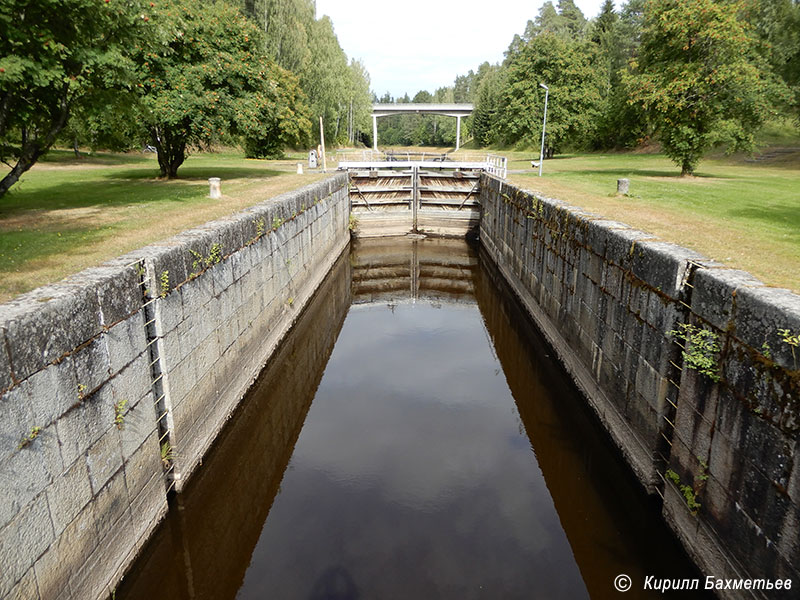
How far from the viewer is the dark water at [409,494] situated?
5.25 m

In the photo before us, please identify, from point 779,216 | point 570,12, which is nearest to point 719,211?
point 779,216

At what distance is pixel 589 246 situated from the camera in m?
8.47

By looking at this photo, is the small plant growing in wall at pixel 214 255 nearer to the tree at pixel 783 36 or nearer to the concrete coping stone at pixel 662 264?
the concrete coping stone at pixel 662 264

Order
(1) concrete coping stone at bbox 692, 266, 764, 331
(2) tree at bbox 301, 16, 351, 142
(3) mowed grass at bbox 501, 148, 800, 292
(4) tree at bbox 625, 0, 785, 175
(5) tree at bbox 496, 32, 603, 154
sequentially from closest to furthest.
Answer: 1. (1) concrete coping stone at bbox 692, 266, 764, 331
2. (3) mowed grass at bbox 501, 148, 800, 292
3. (4) tree at bbox 625, 0, 785, 175
4. (5) tree at bbox 496, 32, 603, 154
5. (2) tree at bbox 301, 16, 351, 142

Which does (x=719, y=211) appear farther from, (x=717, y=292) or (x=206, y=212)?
(x=206, y=212)

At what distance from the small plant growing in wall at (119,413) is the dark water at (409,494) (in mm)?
1393

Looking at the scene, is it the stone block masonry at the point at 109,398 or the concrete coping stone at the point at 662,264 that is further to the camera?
the concrete coping stone at the point at 662,264

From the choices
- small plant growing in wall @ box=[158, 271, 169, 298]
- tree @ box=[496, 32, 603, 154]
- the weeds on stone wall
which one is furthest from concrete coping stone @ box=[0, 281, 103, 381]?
tree @ box=[496, 32, 603, 154]

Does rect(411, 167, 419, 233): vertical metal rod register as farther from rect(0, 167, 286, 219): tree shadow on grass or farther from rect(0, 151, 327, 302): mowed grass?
rect(0, 167, 286, 219): tree shadow on grass

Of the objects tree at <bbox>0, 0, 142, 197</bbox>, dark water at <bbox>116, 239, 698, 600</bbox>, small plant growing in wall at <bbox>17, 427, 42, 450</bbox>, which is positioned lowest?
dark water at <bbox>116, 239, 698, 600</bbox>

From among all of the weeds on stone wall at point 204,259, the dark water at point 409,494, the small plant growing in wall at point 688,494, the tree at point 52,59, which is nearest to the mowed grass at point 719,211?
the small plant growing in wall at point 688,494

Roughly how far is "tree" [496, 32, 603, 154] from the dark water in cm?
3156

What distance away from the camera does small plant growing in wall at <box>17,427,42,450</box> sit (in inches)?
143

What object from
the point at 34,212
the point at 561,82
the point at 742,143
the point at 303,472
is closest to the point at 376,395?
the point at 303,472
